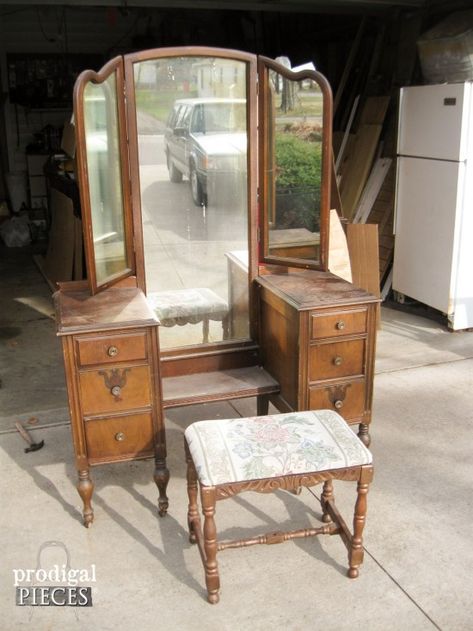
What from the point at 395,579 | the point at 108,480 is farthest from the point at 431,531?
the point at 108,480

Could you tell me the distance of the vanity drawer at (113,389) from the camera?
2701 millimetres

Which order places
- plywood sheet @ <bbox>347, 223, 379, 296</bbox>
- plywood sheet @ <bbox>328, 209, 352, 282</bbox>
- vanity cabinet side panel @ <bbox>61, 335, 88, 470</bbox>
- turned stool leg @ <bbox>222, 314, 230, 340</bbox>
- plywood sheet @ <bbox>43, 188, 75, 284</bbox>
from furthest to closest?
1. plywood sheet @ <bbox>43, 188, 75, 284</bbox>
2. plywood sheet @ <bbox>347, 223, 379, 296</bbox>
3. plywood sheet @ <bbox>328, 209, 352, 282</bbox>
4. turned stool leg @ <bbox>222, 314, 230, 340</bbox>
5. vanity cabinet side panel @ <bbox>61, 335, 88, 470</bbox>

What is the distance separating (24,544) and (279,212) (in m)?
1.86

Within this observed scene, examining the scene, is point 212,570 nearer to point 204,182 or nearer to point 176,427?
point 176,427

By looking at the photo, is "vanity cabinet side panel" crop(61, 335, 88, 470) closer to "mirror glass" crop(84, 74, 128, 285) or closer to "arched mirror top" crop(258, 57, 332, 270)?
"mirror glass" crop(84, 74, 128, 285)

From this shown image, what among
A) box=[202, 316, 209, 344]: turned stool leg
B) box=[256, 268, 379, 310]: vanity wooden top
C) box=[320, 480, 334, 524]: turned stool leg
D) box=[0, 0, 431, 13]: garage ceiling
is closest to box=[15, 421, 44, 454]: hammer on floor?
box=[202, 316, 209, 344]: turned stool leg

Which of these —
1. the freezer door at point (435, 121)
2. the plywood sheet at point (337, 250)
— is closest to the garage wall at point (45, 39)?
the freezer door at point (435, 121)

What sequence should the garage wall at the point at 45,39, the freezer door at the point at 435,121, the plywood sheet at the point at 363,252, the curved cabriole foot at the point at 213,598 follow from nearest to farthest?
1. the curved cabriole foot at the point at 213,598
2. the freezer door at the point at 435,121
3. the plywood sheet at the point at 363,252
4. the garage wall at the point at 45,39

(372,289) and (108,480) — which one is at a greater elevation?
(372,289)

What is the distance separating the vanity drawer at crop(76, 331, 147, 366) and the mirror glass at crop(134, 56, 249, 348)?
54 cm

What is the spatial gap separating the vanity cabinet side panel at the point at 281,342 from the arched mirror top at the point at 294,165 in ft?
0.88

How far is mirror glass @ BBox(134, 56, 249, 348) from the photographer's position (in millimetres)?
2979

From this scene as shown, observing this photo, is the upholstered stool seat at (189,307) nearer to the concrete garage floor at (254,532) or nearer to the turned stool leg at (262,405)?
the turned stool leg at (262,405)

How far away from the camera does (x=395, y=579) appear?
2527 mm
